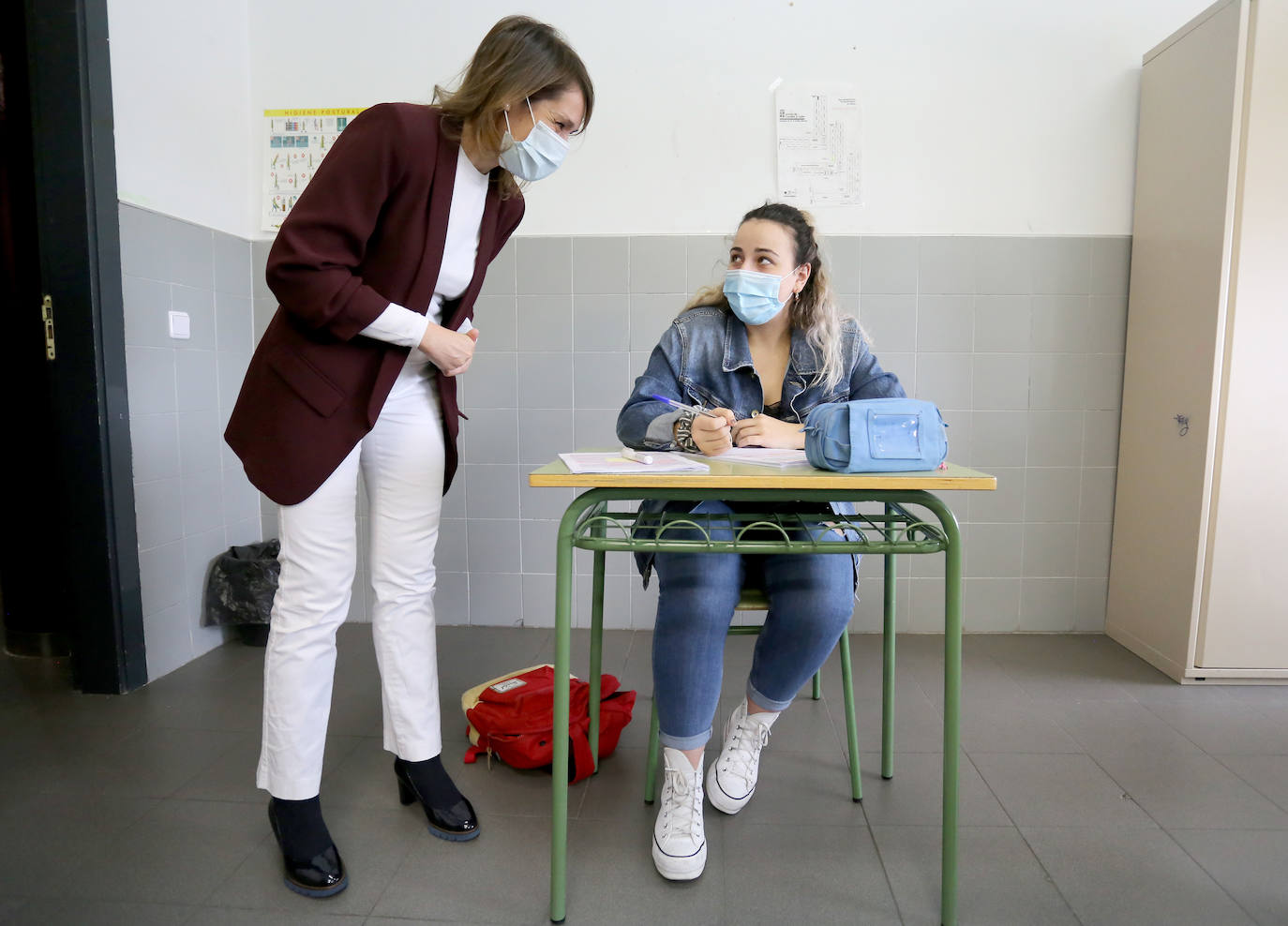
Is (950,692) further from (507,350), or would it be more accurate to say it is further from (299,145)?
(299,145)

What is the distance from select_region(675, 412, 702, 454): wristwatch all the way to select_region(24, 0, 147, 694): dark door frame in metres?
1.52

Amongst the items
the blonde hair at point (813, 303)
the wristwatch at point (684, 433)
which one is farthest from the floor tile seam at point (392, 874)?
the blonde hair at point (813, 303)

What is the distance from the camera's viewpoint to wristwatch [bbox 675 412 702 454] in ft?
5.01

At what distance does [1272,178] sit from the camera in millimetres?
2100

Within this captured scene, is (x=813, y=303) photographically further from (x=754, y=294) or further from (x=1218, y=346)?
(x=1218, y=346)

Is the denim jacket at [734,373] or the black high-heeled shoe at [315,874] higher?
the denim jacket at [734,373]

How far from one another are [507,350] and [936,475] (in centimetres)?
180

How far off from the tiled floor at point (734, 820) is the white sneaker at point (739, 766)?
5 centimetres

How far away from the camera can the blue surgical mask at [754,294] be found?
1647mm

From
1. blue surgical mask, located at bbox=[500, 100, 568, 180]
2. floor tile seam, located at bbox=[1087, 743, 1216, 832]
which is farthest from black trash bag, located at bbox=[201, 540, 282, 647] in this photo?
floor tile seam, located at bbox=[1087, 743, 1216, 832]

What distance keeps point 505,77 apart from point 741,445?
75 centimetres

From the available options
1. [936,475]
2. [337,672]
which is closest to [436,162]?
[936,475]

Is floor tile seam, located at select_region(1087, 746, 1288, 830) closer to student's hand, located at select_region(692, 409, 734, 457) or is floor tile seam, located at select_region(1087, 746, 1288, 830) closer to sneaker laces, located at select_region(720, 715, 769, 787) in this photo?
sneaker laces, located at select_region(720, 715, 769, 787)

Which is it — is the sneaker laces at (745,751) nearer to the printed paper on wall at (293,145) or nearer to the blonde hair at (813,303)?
the blonde hair at (813,303)
